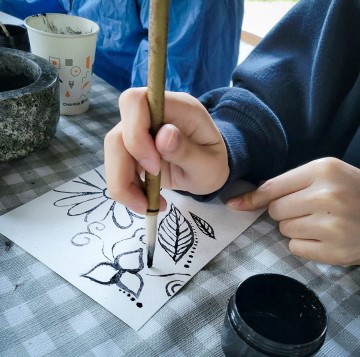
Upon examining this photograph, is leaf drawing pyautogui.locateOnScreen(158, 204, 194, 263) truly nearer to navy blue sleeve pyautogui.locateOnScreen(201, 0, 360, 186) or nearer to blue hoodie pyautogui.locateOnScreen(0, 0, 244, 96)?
navy blue sleeve pyautogui.locateOnScreen(201, 0, 360, 186)

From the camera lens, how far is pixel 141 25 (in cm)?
72

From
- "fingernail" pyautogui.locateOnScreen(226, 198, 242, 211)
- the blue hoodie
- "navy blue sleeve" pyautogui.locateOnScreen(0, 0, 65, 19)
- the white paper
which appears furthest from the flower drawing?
"navy blue sleeve" pyautogui.locateOnScreen(0, 0, 65, 19)

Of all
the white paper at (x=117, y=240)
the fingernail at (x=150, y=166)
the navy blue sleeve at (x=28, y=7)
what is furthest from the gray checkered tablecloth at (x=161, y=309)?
the navy blue sleeve at (x=28, y=7)

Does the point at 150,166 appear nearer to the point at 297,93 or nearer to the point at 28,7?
the point at 297,93

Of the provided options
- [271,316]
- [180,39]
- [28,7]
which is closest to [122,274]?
[271,316]

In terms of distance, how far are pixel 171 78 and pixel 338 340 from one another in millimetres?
541

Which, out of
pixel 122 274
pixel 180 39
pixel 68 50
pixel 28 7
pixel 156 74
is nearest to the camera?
pixel 156 74

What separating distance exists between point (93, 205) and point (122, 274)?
11 centimetres

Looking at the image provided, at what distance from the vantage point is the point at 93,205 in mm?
420

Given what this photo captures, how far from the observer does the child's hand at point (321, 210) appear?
0.37m

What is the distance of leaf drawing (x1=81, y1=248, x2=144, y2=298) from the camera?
0.33 meters

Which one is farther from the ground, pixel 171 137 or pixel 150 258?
pixel 171 137

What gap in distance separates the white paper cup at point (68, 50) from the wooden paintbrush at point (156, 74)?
30 centimetres

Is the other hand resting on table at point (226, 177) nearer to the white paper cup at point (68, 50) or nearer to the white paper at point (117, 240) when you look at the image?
the white paper at point (117, 240)
